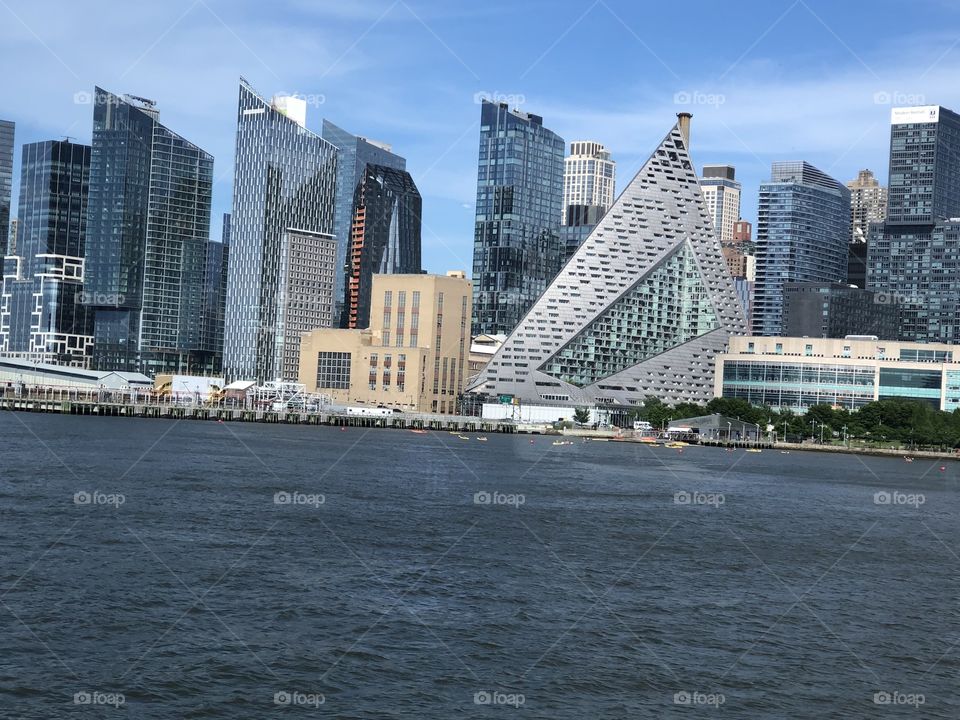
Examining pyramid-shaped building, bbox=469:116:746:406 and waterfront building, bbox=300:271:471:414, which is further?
waterfront building, bbox=300:271:471:414

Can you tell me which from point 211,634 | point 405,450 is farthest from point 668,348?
point 211,634

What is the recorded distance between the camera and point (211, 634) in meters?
29.1

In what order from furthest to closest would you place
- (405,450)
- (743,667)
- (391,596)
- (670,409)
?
(670,409), (405,450), (391,596), (743,667)

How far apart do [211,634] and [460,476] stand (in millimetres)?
46187

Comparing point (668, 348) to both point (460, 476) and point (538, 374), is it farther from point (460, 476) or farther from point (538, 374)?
point (460, 476)

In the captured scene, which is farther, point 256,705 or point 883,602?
point 883,602
